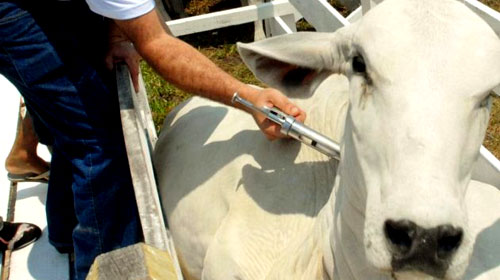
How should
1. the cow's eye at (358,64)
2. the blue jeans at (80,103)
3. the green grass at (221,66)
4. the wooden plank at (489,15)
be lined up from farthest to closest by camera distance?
the green grass at (221,66) → the wooden plank at (489,15) → the blue jeans at (80,103) → the cow's eye at (358,64)

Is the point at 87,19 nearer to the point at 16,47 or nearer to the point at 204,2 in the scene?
the point at 16,47

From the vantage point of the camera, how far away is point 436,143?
1821 mm

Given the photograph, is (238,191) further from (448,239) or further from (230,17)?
(230,17)

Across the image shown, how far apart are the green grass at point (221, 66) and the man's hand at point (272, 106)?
2.72 metres

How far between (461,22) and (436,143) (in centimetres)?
43

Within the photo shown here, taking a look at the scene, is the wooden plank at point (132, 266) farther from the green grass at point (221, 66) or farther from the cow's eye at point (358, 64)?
the green grass at point (221, 66)

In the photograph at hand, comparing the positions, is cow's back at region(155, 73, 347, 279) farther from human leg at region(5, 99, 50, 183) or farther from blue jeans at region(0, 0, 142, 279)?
human leg at region(5, 99, 50, 183)

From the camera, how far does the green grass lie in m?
5.39

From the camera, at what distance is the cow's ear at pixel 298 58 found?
94.5 inches

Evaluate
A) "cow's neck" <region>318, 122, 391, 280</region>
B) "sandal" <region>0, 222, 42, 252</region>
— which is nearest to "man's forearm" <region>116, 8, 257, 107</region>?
"cow's neck" <region>318, 122, 391, 280</region>

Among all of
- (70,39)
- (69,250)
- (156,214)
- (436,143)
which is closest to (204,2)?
(69,250)

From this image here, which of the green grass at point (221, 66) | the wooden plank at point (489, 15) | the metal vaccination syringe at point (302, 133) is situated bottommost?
the green grass at point (221, 66)

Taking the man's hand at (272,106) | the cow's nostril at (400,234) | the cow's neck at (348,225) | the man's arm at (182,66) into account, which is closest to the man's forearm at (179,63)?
the man's arm at (182,66)

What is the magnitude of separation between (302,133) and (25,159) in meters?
2.36
